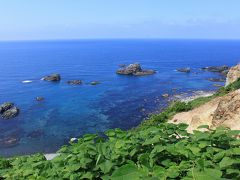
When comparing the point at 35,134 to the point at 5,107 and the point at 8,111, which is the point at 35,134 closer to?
the point at 8,111

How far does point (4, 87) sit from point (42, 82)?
11.8 metres

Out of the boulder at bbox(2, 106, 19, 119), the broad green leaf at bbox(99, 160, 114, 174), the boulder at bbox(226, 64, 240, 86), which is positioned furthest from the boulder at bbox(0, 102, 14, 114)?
the broad green leaf at bbox(99, 160, 114, 174)

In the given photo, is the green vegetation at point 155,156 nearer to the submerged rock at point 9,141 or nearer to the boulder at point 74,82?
the submerged rock at point 9,141

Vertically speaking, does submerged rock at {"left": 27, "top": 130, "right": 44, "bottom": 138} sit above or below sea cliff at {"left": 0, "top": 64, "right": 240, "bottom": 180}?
below

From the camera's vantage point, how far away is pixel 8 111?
6669 cm

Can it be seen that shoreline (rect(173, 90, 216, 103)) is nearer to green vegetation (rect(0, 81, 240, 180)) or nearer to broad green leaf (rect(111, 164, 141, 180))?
green vegetation (rect(0, 81, 240, 180))

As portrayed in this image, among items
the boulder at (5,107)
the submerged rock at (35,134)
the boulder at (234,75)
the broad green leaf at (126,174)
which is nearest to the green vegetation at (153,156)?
the broad green leaf at (126,174)

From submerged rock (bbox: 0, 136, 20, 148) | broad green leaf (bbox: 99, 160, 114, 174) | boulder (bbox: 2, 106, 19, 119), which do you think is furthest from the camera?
boulder (bbox: 2, 106, 19, 119)

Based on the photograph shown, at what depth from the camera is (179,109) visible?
44406 millimetres

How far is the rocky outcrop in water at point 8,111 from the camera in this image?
65.3 meters

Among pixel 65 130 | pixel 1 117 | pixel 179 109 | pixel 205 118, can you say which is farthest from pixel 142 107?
pixel 205 118

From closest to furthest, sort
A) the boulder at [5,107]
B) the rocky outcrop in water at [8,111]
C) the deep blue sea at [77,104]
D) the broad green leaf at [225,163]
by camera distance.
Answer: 1. the broad green leaf at [225,163]
2. the deep blue sea at [77,104]
3. the rocky outcrop in water at [8,111]
4. the boulder at [5,107]

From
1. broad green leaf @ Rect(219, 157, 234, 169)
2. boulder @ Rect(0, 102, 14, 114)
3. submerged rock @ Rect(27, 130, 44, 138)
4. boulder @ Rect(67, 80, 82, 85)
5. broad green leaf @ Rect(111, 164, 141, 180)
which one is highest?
broad green leaf @ Rect(111, 164, 141, 180)

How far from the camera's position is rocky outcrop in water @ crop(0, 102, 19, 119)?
214ft
